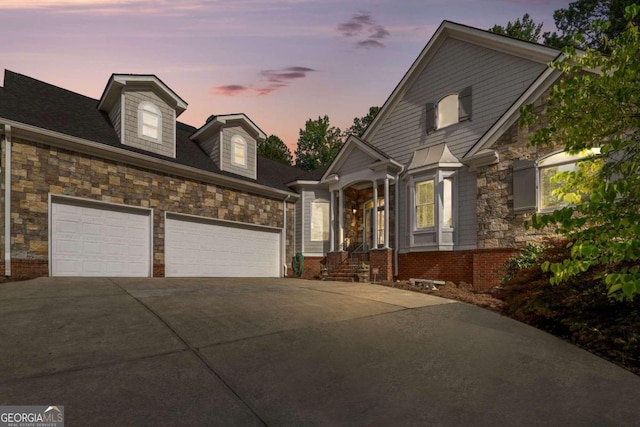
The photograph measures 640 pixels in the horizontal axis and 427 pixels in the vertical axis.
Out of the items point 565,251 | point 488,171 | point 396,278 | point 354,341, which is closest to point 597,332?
point 565,251

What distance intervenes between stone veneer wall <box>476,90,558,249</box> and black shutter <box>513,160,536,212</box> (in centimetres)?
18

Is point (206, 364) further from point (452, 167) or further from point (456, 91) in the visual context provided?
point (456, 91)

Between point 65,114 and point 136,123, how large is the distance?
216 cm

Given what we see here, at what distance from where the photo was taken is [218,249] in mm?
15141

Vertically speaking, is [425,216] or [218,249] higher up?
[425,216]

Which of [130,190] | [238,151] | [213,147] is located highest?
[213,147]

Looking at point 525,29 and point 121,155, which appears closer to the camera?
point 121,155

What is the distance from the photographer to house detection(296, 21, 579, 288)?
38.9ft

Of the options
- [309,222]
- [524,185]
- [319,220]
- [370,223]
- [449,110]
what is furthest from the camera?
[319,220]

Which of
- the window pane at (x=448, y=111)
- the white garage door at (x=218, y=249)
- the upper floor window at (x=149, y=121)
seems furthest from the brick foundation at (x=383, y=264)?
the upper floor window at (x=149, y=121)

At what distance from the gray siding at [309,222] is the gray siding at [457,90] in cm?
373

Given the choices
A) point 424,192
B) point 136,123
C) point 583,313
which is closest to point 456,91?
point 424,192

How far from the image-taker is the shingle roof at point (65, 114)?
11.3 m

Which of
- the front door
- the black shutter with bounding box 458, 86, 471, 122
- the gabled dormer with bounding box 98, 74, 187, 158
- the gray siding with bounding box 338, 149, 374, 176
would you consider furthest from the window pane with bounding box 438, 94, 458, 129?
the gabled dormer with bounding box 98, 74, 187, 158
